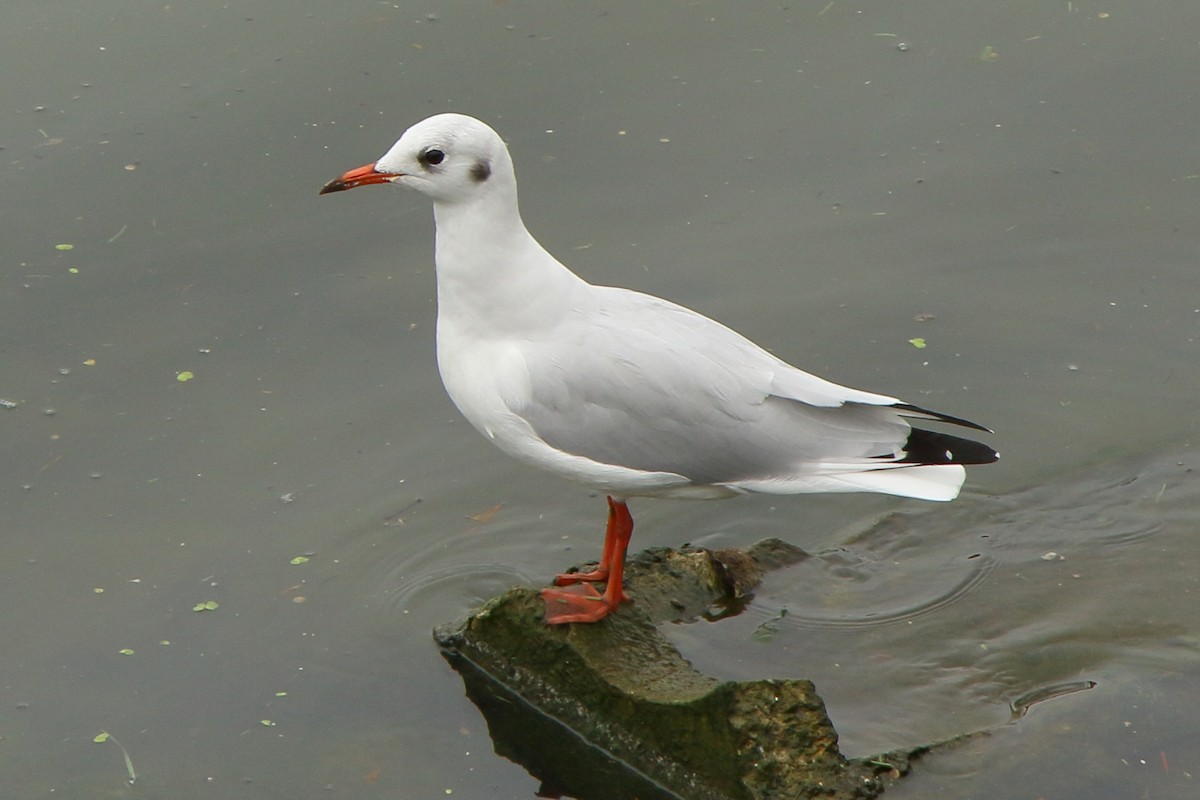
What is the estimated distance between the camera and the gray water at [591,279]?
5375 mm

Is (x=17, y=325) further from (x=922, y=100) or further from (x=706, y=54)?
(x=922, y=100)

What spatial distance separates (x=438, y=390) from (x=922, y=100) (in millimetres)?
3336

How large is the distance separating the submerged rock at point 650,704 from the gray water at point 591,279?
0.14m

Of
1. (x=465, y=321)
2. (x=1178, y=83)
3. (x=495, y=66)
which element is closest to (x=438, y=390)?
(x=465, y=321)

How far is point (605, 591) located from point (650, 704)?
722 millimetres

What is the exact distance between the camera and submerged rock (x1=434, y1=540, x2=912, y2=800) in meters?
4.62

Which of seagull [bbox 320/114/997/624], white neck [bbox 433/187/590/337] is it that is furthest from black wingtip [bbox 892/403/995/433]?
white neck [bbox 433/187/590/337]

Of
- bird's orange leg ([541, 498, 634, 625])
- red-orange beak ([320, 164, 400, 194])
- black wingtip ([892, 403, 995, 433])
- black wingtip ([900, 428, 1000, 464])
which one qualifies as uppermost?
red-orange beak ([320, 164, 400, 194])

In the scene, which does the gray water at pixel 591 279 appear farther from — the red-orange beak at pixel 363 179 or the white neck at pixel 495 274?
the red-orange beak at pixel 363 179

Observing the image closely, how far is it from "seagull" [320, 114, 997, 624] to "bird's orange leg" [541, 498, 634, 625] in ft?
0.07

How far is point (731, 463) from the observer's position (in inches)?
205

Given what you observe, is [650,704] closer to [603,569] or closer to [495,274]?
[603,569]

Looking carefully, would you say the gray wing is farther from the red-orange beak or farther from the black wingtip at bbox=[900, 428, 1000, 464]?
the red-orange beak

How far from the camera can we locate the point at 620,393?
5145 millimetres
